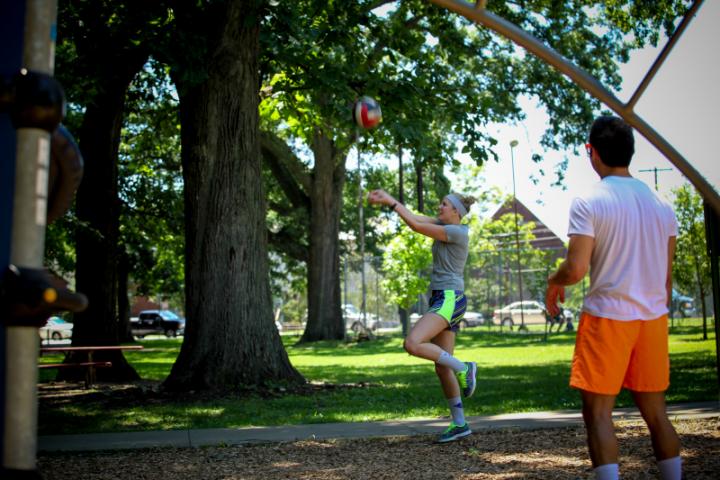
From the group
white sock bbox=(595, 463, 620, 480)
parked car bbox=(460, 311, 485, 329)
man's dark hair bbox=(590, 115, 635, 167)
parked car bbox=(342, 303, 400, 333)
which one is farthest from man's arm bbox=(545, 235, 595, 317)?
parked car bbox=(460, 311, 485, 329)

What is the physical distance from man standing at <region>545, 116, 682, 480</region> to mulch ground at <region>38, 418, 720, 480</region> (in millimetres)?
1386

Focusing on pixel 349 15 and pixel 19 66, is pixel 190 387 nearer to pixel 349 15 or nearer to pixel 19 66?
pixel 349 15

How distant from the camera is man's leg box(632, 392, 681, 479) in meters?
4.20

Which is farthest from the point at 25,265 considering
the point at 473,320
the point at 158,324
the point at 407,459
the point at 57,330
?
the point at 158,324

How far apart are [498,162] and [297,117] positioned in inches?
180

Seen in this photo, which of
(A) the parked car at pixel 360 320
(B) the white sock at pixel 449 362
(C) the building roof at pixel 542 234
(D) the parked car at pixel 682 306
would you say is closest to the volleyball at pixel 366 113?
(B) the white sock at pixel 449 362

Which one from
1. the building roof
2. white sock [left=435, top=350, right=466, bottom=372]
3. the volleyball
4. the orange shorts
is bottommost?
white sock [left=435, top=350, right=466, bottom=372]

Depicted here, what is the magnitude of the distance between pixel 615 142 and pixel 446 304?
2779 mm

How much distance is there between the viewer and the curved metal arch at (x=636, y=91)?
5.62 m

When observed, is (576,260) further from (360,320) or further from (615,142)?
(360,320)

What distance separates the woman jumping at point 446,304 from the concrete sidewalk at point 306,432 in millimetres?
654

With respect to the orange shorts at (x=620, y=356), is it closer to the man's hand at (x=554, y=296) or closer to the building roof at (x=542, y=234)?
the man's hand at (x=554, y=296)

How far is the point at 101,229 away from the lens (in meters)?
15.0

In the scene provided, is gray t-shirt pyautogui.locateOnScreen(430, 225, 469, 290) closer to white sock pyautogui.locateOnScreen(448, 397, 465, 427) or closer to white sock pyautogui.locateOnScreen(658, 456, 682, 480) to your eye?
white sock pyautogui.locateOnScreen(448, 397, 465, 427)
